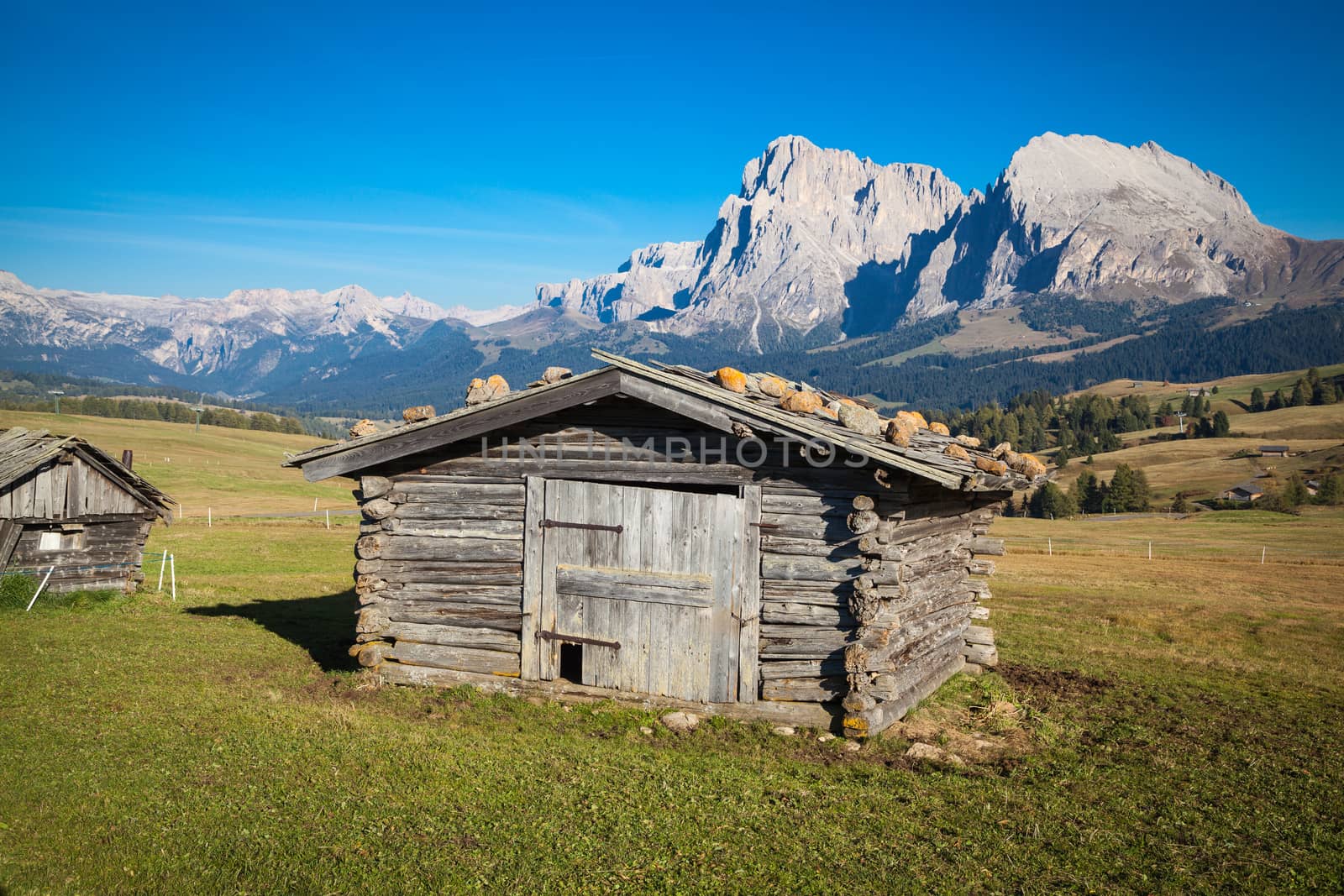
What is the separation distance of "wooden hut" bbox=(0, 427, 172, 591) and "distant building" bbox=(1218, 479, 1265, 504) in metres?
113

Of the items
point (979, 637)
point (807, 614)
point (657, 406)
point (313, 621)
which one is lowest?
point (313, 621)

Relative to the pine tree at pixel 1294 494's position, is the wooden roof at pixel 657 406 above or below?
above

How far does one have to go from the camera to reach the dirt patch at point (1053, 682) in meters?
14.2

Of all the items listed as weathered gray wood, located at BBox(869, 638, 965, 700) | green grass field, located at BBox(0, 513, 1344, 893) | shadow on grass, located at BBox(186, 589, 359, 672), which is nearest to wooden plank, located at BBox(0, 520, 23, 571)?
green grass field, located at BBox(0, 513, 1344, 893)

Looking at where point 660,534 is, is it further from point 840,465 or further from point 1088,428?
point 1088,428

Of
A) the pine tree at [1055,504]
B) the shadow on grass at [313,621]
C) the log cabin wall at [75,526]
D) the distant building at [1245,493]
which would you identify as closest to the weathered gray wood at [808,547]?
the shadow on grass at [313,621]

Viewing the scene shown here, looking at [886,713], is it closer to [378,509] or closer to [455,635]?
[455,635]

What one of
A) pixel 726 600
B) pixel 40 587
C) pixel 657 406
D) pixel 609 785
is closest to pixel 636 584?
pixel 726 600

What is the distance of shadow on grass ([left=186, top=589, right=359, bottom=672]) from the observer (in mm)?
14992

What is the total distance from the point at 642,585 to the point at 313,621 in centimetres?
1030

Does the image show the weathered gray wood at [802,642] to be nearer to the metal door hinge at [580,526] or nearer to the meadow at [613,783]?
the meadow at [613,783]

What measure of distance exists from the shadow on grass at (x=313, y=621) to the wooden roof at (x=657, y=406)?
350cm

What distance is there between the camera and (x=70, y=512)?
19.9 metres

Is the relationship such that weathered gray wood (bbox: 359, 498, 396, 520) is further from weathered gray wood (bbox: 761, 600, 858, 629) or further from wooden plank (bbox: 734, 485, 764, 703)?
weathered gray wood (bbox: 761, 600, 858, 629)
